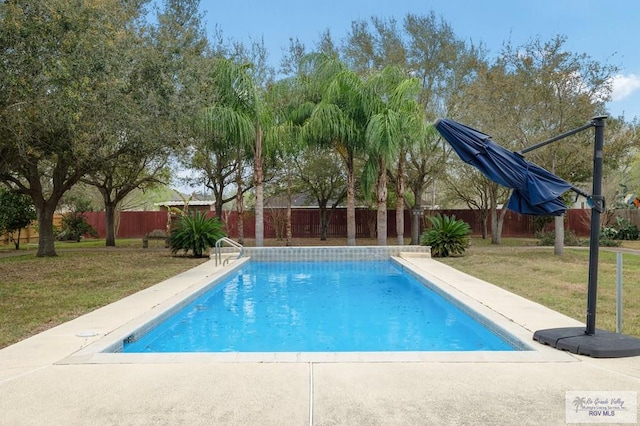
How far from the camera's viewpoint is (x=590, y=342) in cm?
452

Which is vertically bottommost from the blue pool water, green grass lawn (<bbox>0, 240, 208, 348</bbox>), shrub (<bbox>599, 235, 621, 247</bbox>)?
the blue pool water

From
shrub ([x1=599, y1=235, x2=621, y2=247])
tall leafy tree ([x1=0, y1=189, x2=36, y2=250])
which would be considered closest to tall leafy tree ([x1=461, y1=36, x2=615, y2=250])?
shrub ([x1=599, y1=235, x2=621, y2=247])

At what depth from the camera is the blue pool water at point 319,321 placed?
5.90m

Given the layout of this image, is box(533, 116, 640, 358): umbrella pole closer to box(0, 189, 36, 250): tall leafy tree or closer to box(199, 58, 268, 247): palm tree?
box(199, 58, 268, 247): palm tree

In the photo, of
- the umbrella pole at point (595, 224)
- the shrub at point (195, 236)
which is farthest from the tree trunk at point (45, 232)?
the umbrella pole at point (595, 224)

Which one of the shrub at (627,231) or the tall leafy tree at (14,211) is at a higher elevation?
the tall leafy tree at (14,211)

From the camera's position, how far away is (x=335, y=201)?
2391 centimetres

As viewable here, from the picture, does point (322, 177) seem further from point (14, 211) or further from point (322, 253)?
point (14, 211)

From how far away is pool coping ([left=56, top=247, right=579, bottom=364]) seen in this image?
4.39 metres

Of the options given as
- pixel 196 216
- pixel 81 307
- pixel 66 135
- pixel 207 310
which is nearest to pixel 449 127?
pixel 207 310

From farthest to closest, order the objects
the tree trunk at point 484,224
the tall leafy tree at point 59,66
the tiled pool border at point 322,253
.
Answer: the tree trunk at point 484,224
the tiled pool border at point 322,253
the tall leafy tree at point 59,66

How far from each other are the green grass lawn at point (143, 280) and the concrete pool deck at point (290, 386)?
4.69 feet

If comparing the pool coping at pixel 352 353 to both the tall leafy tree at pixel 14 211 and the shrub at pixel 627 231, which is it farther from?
the shrub at pixel 627 231

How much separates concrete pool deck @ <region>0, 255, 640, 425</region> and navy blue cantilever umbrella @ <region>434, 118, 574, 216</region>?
1.45m
